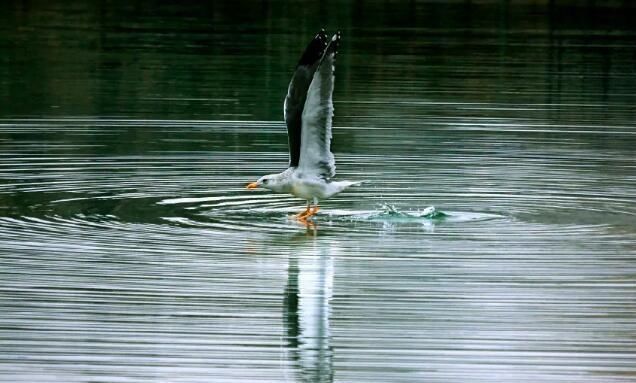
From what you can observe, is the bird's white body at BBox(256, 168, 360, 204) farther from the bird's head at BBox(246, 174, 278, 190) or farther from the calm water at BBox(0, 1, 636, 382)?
the calm water at BBox(0, 1, 636, 382)

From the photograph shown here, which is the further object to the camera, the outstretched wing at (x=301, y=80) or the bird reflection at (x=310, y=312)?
the outstretched wing at (x=301, y=80)

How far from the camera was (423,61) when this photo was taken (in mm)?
37625

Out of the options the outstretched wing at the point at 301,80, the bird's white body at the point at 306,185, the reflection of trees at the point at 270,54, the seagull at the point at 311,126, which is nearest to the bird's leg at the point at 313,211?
the seagull at the point at 311,126

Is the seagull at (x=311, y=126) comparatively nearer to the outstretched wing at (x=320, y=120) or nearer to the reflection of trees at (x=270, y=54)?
the outstretched wing at (x=320, y=120)

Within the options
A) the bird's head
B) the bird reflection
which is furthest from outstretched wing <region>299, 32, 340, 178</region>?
the bird reflection

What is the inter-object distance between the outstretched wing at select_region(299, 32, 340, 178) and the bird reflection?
1.27m

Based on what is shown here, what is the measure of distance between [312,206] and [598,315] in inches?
205

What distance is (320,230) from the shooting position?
1694 cm

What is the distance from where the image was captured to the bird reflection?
38.0 ft

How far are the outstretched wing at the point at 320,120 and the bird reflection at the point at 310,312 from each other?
127 centimetres

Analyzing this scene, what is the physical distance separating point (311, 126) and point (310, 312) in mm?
3900

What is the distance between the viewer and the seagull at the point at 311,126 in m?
16.5

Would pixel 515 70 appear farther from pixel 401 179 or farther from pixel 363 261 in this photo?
pixel 363 261

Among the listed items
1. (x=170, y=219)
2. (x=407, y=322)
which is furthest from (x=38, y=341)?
(x=170, y=219)
